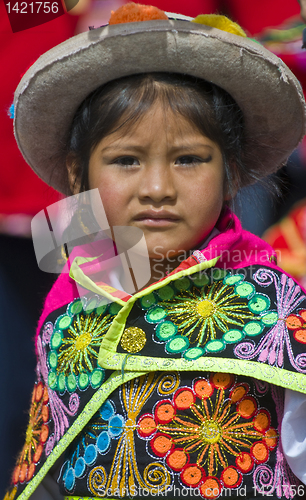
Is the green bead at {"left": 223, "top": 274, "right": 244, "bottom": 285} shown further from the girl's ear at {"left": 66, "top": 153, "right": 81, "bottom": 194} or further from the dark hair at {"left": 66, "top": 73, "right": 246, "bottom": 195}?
the girl's ear at {"left": 66, "top": 153, "right": 81, "bottom": 194}

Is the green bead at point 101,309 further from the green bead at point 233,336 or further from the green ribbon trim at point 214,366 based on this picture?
the green bead at point 233,336

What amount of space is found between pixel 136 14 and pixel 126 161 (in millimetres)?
318

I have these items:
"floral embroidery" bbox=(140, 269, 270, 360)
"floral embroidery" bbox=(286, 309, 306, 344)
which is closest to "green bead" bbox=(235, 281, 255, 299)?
"floral embroidery" bbox=(140, 269, 270, 360)

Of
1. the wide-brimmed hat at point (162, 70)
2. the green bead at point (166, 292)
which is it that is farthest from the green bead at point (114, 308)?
the wide-brimmed hat at point (162, 70)

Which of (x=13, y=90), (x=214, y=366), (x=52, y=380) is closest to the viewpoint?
(x=214, y=366)

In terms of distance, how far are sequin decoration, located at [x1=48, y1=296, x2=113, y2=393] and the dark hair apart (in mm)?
317

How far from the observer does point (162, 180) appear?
1.07 metres

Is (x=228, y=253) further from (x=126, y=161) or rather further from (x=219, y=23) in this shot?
(x=219, y=23)

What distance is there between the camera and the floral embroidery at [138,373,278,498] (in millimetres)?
1034

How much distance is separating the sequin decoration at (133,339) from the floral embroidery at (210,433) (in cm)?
13

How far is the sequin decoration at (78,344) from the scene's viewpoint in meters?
1.16

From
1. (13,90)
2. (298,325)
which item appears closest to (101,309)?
(298,325)

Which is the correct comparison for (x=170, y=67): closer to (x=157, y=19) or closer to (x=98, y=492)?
(x=157, y=19)

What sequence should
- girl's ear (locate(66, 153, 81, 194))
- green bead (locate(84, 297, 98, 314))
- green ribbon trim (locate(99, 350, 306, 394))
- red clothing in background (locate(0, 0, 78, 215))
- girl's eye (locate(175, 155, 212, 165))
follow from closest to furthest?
green ribbon trim (locate(99, 350, 306, 394)) < girl's eye (locate(175, 155, 212, 165)) < green bead (locate(84, 297, 98, 314)) < girl's ear (locate(66, 153, 81, 194)) < red clothing in background (locate(0, 0, 78, 215))
